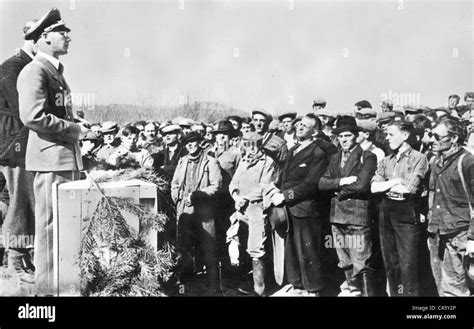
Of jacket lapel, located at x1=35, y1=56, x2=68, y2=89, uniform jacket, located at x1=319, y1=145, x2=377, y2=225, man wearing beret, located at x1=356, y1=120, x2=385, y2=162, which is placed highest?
jacket lapel, located at x1=35, y1=56, x2=68, y2=89

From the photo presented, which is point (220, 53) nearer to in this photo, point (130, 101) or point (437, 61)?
point (130, 101)

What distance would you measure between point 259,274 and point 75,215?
179cm

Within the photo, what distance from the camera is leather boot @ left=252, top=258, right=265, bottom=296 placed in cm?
675

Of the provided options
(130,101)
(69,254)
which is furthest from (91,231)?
(130,101)

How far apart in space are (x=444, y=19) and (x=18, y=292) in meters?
4.82

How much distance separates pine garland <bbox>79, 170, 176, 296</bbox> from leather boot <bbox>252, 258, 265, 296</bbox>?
78 cm

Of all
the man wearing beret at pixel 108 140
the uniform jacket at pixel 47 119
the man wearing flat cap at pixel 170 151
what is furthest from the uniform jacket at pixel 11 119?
the man wearing flat cap at pixel 170 151

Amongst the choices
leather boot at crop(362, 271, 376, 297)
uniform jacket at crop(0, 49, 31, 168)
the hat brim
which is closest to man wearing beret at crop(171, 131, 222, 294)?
the hat brim

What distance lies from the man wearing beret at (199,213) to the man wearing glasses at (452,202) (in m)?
2.03

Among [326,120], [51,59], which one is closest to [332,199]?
[326,120]

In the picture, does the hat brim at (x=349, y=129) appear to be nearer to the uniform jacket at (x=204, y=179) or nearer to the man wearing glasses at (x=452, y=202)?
the man wearing glasses at (x=452, y=202)

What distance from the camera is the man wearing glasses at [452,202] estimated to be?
21.4 feet

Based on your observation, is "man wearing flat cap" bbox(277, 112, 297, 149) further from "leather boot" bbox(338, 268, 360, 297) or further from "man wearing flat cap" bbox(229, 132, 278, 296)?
"leather boot" bbox(338, 268, 360, 297)
